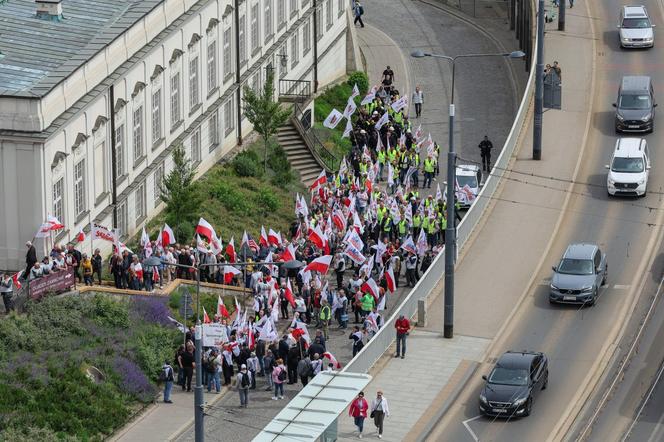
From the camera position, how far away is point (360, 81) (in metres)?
103

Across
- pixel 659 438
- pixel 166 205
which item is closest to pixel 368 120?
pixel 166 205

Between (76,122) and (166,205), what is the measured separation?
10.5 metres

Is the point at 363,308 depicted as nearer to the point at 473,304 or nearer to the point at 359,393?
the point at 473,304

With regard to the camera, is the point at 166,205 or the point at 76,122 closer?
the point at 76,122

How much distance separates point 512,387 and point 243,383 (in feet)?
27.5

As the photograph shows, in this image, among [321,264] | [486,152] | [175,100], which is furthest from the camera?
[486,152]

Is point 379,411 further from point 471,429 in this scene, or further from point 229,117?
point 229,117

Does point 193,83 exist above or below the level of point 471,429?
above

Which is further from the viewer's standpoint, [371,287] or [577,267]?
[577,267]

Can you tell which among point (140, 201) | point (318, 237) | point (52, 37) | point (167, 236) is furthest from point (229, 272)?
point (52, 37)

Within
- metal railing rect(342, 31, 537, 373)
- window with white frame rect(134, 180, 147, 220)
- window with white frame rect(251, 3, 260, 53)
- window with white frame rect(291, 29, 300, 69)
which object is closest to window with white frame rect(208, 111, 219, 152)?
window with white frame rect(251, 3, 260, 53)

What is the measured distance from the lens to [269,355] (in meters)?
63.4

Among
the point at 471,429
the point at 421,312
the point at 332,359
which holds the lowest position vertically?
the point at 471,429

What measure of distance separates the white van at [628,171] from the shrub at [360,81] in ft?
84.3
